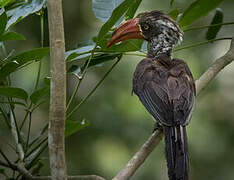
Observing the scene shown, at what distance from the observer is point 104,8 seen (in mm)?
3027

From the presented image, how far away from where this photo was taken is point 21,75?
16.1 ft

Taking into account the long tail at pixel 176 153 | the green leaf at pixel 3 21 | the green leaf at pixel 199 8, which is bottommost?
the long tail at pixel 176 153

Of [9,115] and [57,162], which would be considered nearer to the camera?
[57,162]

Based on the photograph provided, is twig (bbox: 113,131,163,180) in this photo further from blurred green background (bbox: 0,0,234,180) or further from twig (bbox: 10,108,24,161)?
blurred green background (bbox: 0,0,234,180)

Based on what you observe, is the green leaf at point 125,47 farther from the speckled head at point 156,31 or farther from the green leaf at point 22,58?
the speckled head at point 156,31

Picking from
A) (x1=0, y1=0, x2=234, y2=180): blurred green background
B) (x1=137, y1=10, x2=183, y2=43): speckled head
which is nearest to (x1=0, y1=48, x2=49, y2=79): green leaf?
(x1=137, y1=10, x2=183, y2=43): speckled head

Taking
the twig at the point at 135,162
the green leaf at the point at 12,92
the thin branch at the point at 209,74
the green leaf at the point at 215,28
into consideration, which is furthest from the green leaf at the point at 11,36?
the green leaf at the point at 215,28

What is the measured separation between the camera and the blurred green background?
17.3ft

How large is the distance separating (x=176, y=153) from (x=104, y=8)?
3.28 feet

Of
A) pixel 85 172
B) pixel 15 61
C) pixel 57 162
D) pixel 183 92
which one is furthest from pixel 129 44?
pixel 85 172

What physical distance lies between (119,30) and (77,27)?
2311 millimetres

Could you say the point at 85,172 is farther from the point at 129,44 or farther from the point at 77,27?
the point at 129,44

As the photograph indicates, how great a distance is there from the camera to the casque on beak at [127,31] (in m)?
3.41

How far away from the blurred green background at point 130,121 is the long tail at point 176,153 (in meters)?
2.44
